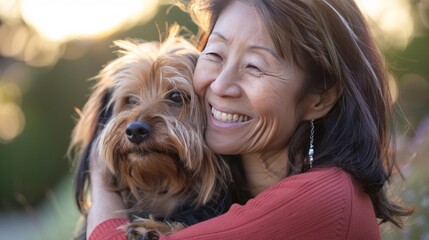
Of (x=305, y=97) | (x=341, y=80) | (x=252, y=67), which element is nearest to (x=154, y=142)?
(x=252, y=67)

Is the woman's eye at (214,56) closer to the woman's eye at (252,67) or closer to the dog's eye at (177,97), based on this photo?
the woman's eye at (252,67)

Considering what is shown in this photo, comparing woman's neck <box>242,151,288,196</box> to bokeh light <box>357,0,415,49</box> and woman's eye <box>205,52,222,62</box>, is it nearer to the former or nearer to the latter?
woman's eye <box>205,52,222,62</box>

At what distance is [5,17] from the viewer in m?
17.1

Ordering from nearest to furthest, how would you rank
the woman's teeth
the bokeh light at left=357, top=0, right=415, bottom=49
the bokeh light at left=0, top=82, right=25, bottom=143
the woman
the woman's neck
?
the woman < the woman's teeth < the woman's neck < the bokeh light at left=357, top=0, right=415, bottom=49 < the bokeh light at left=0, top=82, right=25, bottom=143

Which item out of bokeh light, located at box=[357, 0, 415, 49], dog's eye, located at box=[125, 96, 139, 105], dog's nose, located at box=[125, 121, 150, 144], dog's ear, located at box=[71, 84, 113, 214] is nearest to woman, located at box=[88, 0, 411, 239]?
dog's nose, located at box=[125, 121, 150, 144]

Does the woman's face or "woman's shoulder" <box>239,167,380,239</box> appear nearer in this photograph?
"woman's shoulder" <box>239,167,380,239</box>

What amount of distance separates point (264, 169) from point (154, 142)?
0.50 meters

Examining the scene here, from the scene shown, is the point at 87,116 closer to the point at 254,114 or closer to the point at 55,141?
the point at 254,114

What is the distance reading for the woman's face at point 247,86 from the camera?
312 cm

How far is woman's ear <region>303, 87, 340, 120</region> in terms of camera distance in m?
3.22

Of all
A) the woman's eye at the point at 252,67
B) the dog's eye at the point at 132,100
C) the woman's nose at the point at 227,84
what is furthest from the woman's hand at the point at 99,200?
the woman's eye at the point at 252,67

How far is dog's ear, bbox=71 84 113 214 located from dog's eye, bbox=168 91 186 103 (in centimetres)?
33

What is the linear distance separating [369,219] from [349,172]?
197 mm

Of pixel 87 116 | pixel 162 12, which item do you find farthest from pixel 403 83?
pixel 87 116
